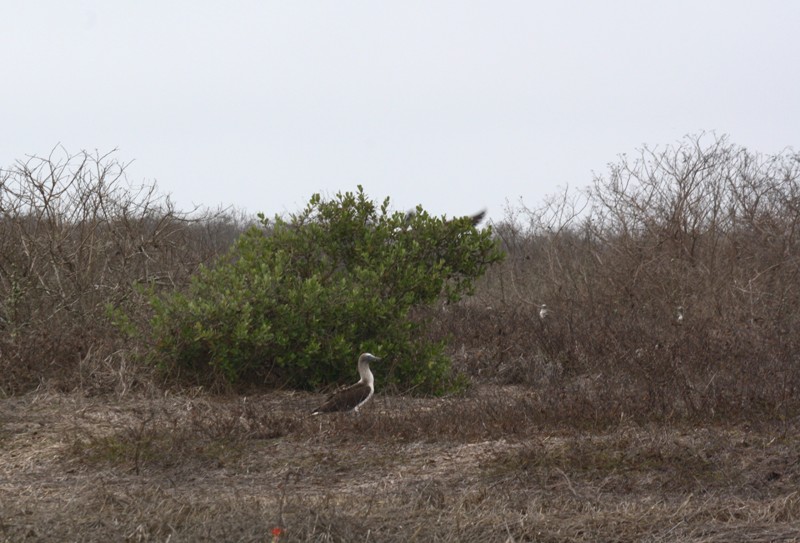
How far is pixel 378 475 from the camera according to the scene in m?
7.08

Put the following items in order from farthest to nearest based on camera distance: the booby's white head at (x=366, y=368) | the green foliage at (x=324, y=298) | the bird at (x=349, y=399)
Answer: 1. the green foliage at (x=324, y=298)
2. the booby's white head at (x=366, y=368)
3. the bird at (x=349, y=399)

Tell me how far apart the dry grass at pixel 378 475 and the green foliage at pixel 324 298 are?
0.63 m

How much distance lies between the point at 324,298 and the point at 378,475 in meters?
3.31

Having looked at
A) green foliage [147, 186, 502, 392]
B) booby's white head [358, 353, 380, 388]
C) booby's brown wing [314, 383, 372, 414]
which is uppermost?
green foliage [147, 186, 502, 392]

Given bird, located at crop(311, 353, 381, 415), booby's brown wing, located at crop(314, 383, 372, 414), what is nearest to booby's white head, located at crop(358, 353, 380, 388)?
bird, located at crop(311, 353, 381, 415)

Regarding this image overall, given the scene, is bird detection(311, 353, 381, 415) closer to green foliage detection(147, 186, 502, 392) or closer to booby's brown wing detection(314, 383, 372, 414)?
booby's brown wing detection(314, 383, 372, 414)

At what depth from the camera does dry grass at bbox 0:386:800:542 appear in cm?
554

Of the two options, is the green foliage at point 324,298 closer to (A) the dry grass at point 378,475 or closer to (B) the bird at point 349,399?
(A) the dry grass at point 378,475

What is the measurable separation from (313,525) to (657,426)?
352 cm

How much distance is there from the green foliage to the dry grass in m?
0.63

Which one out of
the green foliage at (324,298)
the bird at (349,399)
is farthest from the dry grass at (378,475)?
the green foliage at (324,298)

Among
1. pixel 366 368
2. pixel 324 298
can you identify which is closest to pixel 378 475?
pixel 366 368

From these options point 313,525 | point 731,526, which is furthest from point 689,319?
point 313,525

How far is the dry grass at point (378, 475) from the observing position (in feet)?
18.2
